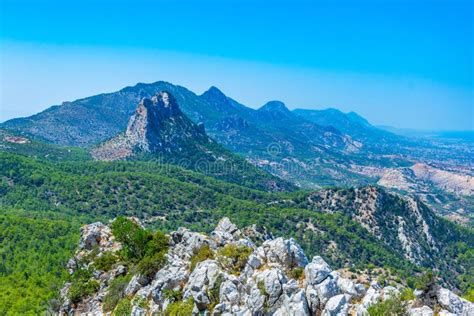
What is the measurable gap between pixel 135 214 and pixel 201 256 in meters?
122

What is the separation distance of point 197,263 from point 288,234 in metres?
103

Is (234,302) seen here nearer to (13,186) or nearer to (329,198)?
(329,198)

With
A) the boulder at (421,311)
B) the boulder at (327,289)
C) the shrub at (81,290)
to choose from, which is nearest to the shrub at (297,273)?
the boulder at (327,289)

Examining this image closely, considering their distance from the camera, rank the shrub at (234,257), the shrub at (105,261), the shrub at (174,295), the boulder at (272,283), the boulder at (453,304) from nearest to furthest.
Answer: the boulder at (453,304) → the boulder at (272,283) → the shrub at (174,295) → the shrub at (234,257) → the shrub at (105,261)

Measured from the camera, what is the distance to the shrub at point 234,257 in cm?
4703

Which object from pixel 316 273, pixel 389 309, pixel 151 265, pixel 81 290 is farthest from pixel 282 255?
pixel 81 290

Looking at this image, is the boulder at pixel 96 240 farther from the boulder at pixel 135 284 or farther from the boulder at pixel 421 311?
the boulder at pixel 421 311

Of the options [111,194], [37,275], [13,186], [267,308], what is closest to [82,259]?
[37,275]

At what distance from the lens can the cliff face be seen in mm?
35000

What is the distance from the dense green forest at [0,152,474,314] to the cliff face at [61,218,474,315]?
2570 cm

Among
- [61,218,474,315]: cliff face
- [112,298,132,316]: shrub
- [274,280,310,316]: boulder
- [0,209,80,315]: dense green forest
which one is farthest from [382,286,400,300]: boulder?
[0,209,80,315]: dense green forest

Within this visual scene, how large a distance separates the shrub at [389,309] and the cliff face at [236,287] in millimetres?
447

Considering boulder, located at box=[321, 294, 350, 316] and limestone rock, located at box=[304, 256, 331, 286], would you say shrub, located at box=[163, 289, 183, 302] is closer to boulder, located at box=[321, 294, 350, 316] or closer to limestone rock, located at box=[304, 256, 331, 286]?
limestone rock, located at box=[304, 256, 331, 286]

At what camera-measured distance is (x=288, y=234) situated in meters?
147
